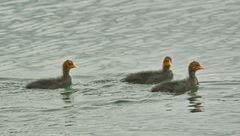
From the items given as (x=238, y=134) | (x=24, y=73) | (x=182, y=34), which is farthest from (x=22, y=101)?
(x=182, y=34)

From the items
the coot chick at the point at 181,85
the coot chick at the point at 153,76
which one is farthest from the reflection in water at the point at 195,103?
the coot chick at the point at 153,76

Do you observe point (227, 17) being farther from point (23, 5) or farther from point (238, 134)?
point (238, 134)

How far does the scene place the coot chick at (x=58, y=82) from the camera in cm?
2869

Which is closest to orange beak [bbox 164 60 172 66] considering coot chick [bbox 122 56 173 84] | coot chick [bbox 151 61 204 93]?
coot chick [bbox 122 56 173 84]

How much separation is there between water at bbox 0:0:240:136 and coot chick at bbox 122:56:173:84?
250mm

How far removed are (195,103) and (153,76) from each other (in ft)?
12.6

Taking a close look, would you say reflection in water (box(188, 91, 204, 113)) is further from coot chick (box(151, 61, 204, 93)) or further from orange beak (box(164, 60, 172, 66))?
orange beak (box(164, 60, 172, 66))

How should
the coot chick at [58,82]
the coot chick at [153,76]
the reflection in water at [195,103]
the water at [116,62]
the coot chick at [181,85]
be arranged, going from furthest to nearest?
1. the coot chick at [153,76]
2. the coot chick at [58,82]
3. the coot chick at [181,85]
4. the reflection in water at [195,103]
5. the water at [116,62]

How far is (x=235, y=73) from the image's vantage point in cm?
2945

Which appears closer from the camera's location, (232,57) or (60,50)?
(232,57)

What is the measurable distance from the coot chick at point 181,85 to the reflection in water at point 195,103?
0.43 metres

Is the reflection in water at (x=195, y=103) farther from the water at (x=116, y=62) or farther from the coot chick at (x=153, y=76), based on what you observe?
the coot chick at (x=153, y=76)

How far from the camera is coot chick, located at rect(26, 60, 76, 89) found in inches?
1129

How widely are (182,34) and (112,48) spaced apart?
287 cm
